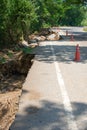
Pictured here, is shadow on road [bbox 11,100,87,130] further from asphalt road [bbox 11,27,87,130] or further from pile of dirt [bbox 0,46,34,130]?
pile of dirt [bbox 0,46,34,130]

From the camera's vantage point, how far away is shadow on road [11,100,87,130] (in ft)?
23.9

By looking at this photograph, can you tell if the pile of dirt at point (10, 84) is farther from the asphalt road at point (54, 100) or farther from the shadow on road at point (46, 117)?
the shadow on road at point (46, 117)

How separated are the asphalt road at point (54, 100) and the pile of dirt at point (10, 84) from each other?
497 millimetres

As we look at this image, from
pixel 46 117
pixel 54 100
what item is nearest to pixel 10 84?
pixel 54 100

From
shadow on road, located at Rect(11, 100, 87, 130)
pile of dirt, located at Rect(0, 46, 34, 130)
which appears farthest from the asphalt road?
pile of dirt, located at Rect(0, 46, 34, 130)

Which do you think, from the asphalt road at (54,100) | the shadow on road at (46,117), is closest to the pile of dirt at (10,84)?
the asphalt road at (54,100)

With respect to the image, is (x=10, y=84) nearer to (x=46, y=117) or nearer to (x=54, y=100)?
(x=54, y=100)

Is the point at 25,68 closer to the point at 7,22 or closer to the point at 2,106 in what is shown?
the point at 2,106

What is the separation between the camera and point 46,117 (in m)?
7.96

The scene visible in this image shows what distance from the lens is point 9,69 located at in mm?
18641

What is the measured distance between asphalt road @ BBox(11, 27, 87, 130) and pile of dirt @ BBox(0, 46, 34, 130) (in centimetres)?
50

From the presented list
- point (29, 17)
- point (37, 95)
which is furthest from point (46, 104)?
point (29, 17)

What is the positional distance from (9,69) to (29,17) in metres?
12.8

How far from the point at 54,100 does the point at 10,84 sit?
6.63 metres
